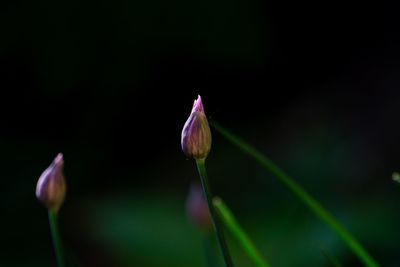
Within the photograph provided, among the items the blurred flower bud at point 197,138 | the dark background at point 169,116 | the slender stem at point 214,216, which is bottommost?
the slender stem at point 214,216

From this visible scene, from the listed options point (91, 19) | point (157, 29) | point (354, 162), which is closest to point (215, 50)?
point (157, 29)

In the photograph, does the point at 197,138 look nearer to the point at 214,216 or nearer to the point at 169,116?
the point at 214,216

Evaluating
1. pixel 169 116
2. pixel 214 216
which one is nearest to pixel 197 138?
pixel 214 216

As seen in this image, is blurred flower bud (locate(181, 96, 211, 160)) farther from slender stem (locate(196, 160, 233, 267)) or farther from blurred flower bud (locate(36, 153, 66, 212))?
blurred flower bud (locate(36, 153, 66, 212))

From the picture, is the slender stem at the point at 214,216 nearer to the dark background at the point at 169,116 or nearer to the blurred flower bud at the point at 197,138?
the blurred flower bud at the point at 197,138

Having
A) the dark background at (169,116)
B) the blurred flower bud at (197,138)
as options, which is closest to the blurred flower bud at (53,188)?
the blurred flower bud at (197,138)

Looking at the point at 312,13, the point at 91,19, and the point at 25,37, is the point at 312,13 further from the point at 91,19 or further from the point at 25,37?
the point at 25,37
